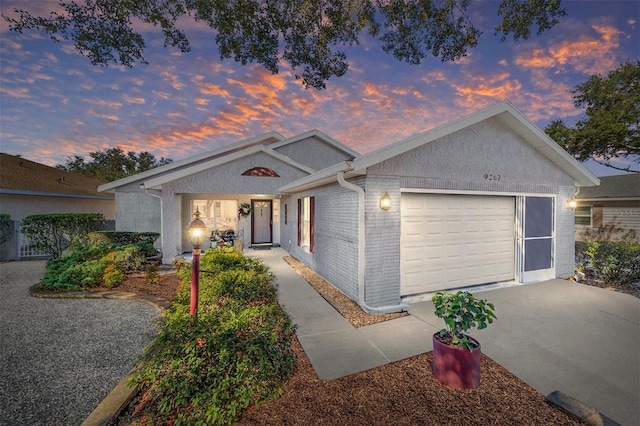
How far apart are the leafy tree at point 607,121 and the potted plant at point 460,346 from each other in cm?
1780

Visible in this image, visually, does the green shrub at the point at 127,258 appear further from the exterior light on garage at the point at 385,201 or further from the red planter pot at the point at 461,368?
the red planter pot at the point at 461,368

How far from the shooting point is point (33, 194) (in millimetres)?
12109

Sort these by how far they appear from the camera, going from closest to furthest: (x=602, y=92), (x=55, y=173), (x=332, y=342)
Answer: (x=332, y=342)
(x=602, y=92)
(x=55, y=173)

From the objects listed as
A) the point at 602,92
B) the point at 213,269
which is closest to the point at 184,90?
the point at 213,269

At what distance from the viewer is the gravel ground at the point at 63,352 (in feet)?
9.27

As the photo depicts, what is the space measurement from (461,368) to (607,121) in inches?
724

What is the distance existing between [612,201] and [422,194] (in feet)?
54.5

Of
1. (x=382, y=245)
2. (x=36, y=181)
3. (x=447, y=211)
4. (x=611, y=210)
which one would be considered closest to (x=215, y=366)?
(x=382, y=245)

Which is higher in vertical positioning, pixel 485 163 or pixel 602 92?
pixel 602 92

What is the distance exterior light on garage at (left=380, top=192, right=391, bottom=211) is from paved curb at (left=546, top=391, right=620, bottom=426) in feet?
11.4

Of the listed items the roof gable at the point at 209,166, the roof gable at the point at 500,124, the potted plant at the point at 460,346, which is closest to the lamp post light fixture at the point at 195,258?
the roof gable at the point at 500,124

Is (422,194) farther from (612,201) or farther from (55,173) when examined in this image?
(55,173)

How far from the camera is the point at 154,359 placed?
Result: 2.45 meters

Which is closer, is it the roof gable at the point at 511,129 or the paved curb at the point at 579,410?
the paved curb at the point at 579,410
